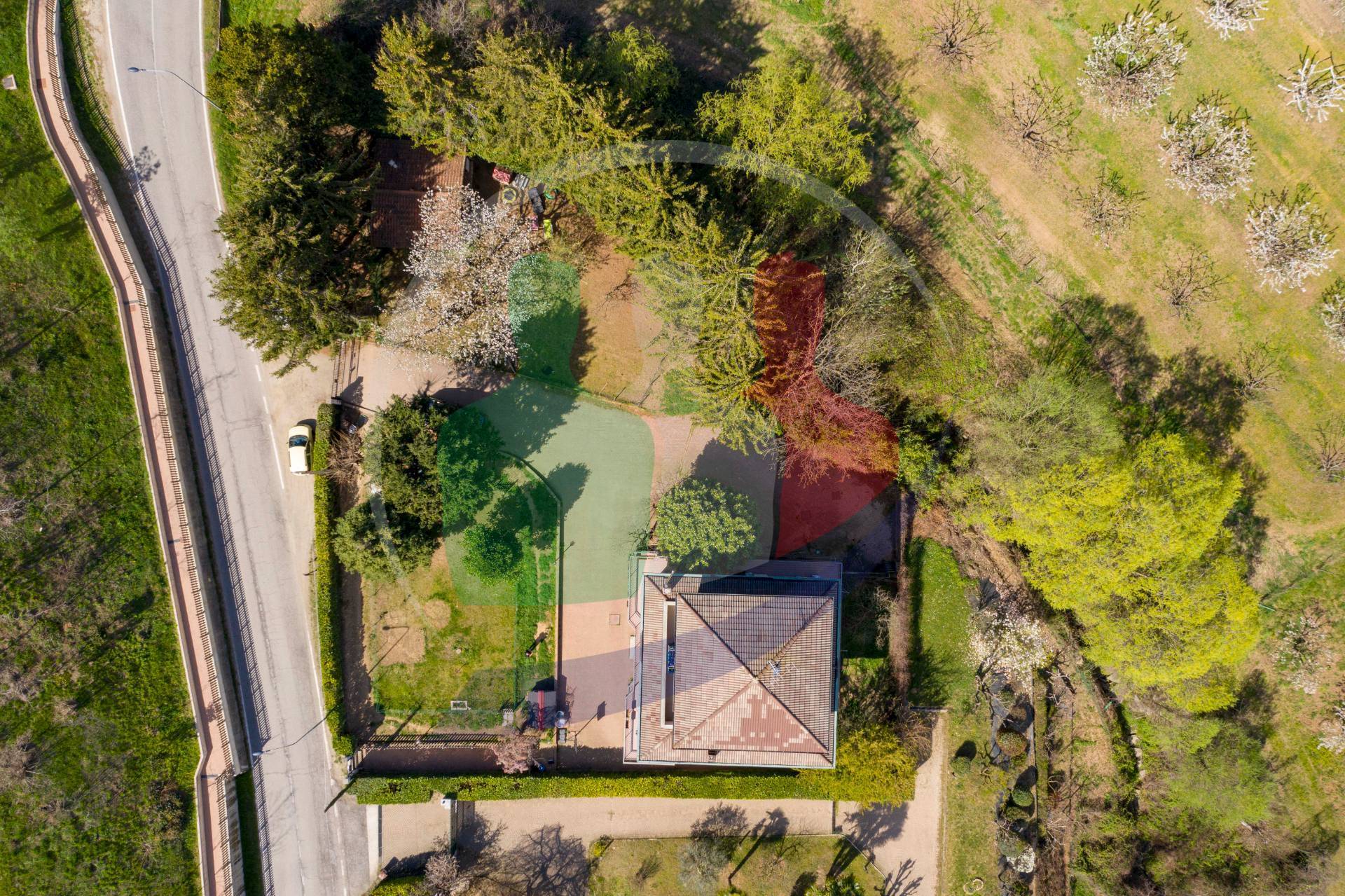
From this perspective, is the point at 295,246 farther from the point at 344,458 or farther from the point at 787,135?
the point at 787,135

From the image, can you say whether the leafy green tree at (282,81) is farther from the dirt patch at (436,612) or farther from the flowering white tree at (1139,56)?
the flowering white tree at (1139,56)

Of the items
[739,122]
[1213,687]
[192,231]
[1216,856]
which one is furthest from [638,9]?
[1216,856]

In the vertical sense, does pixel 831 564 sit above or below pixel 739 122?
below

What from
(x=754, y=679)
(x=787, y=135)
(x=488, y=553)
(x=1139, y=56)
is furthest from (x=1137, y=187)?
(x=488, y=553)

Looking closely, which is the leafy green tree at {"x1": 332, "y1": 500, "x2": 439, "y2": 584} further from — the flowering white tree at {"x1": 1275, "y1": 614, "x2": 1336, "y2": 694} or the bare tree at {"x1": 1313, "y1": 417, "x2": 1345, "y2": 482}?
the bare tree at {"x1": 1313, "y1": 417, "x2": 1345, "y2": 482}

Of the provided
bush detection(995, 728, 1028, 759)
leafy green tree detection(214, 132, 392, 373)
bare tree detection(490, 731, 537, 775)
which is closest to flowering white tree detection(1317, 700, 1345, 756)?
bush detection(995, 728, 1028, 759)

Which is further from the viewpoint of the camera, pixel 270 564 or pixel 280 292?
pixel 270 564

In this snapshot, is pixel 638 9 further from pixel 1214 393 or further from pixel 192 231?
pixel 1214 393
